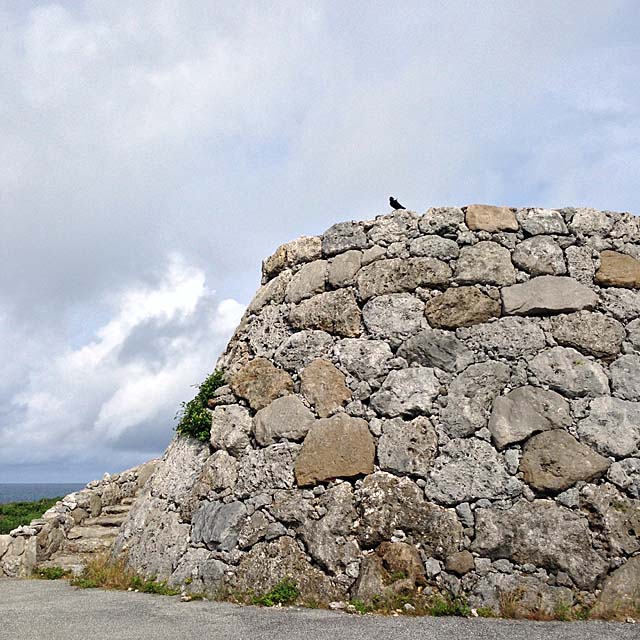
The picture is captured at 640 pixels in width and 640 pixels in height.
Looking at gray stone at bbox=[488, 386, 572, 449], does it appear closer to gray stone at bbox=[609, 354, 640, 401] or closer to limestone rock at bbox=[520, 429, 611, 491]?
limestone rock at bbox=[520, 429, 611, 491]

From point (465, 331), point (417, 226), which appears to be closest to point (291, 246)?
point (417, 226)

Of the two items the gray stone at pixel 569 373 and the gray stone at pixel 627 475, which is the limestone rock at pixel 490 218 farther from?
the gray stone at pixel 627 475

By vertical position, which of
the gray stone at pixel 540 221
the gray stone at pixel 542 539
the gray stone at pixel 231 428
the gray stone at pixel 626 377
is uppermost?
the gray stone at pixel 540 221

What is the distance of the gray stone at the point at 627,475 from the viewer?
653cm

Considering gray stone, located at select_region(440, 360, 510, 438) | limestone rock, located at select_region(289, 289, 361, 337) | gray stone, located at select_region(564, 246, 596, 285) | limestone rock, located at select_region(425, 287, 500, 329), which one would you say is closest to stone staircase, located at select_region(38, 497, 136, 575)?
limestone rock, located at select_region(289, 289, 361, 337)

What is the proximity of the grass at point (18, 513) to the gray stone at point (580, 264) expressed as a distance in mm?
12194

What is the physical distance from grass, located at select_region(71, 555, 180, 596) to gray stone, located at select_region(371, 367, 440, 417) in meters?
2.98

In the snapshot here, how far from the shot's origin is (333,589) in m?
6.55

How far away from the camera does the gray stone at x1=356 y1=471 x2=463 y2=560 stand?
6.53 m

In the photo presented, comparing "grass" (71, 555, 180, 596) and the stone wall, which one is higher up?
the stone wall

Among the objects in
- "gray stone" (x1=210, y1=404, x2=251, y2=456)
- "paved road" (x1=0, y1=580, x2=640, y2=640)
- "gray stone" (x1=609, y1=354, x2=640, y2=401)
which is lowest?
"paved road" (x1=0, y1=580, x2=640, y2=640)

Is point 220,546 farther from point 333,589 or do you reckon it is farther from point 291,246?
point 291,246

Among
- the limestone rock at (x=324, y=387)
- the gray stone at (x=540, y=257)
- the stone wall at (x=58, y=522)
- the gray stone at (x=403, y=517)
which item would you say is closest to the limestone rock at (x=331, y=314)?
the limestone rock at (x=324, y=387)

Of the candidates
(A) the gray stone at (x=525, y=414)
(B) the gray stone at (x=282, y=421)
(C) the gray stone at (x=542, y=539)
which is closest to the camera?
(C) the gray stone at (x=542, y=539)
